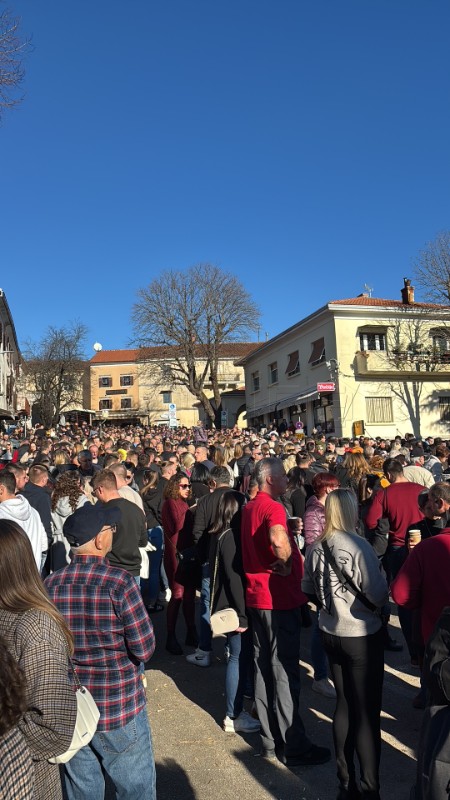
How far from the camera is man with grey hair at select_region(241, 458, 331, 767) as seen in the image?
3.78 meters

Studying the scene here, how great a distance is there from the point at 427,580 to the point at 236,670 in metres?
1.81

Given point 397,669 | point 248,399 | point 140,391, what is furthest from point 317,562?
point 140,391

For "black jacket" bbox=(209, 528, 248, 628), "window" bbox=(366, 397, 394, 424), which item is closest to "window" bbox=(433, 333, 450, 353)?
"window" bbox=(366, 397, 394, 424)

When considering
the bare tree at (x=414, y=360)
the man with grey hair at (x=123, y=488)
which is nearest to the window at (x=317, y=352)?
the bare tree at (x=414, y=360)

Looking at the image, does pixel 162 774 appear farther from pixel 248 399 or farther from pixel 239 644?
pixel 248 399

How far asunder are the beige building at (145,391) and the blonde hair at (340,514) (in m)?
50.6

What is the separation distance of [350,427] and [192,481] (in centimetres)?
2467

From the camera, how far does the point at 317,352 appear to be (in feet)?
108

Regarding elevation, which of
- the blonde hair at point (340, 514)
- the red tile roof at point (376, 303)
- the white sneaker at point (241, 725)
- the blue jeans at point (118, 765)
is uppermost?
the red tile roof at point (376, 303)

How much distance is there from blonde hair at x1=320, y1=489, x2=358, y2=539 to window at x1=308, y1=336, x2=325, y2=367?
95.2ft

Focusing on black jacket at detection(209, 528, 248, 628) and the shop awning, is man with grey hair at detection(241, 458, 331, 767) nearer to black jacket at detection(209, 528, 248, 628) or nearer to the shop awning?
black jacket at detection(209, 528, 248, 628)

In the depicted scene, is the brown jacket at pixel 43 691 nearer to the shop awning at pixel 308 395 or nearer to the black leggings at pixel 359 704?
the black leggings at pixel 359 704

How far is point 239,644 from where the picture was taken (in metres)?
4.30

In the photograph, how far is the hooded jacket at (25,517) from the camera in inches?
196
